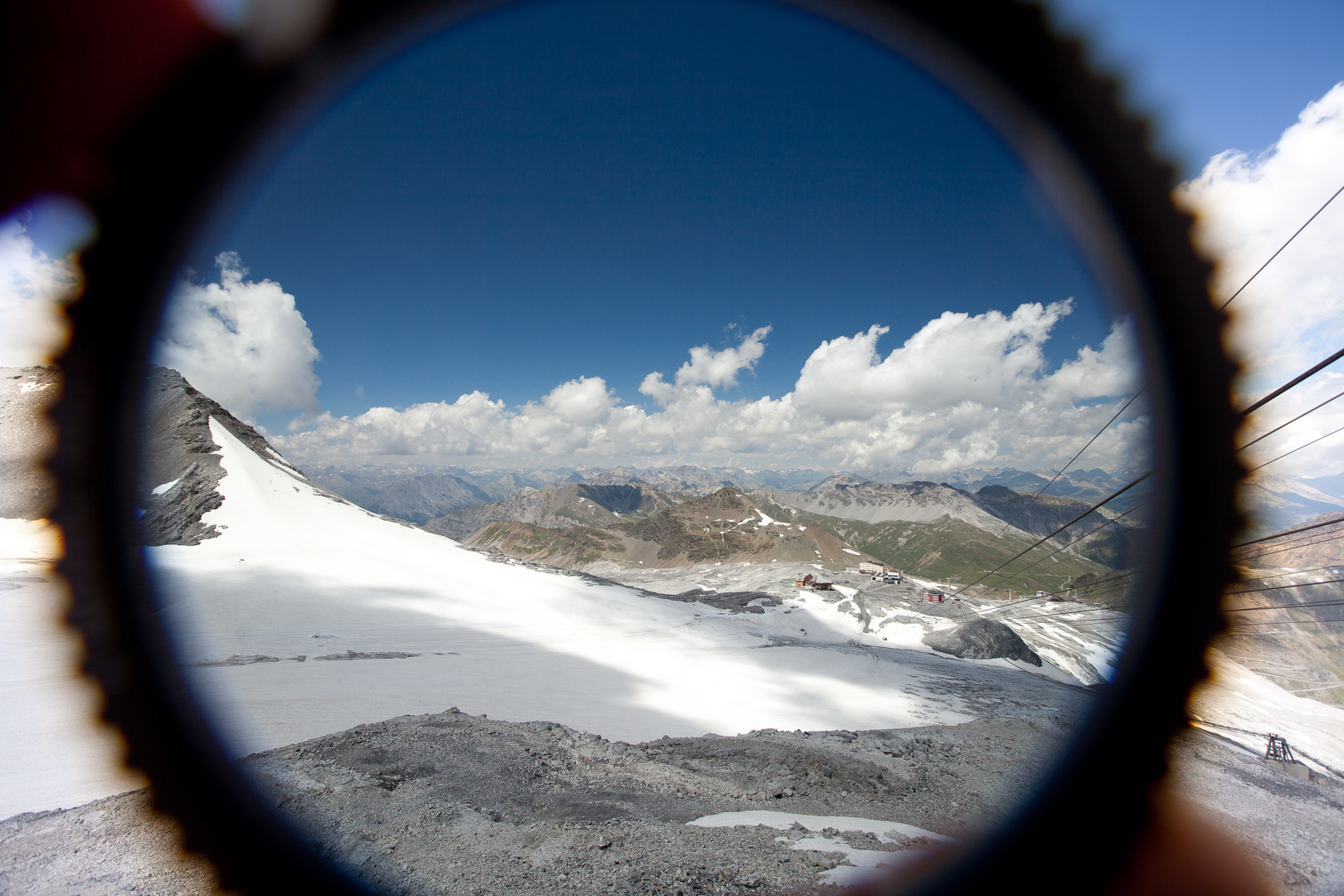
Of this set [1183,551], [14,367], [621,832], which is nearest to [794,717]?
[621,832]

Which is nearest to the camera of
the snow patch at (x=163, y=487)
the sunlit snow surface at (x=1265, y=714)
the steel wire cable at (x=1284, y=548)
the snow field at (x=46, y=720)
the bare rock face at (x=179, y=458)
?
the snow field at (x=46, y=720)

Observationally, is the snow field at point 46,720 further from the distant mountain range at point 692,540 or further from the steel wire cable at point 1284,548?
the distant mountain range at point 692,540

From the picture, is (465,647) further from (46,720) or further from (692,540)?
(692,540)

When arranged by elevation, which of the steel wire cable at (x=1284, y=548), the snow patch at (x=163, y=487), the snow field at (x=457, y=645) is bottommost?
the snow field at (x=457, y=645)

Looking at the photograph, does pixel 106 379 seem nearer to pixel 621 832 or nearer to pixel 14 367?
pixel 14 367

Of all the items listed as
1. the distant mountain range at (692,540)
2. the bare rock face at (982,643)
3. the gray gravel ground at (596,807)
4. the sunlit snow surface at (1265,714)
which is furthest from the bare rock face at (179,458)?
the distant mountain range at (692,540)

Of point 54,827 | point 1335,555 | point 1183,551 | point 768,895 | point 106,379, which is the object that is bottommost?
point 54,827
